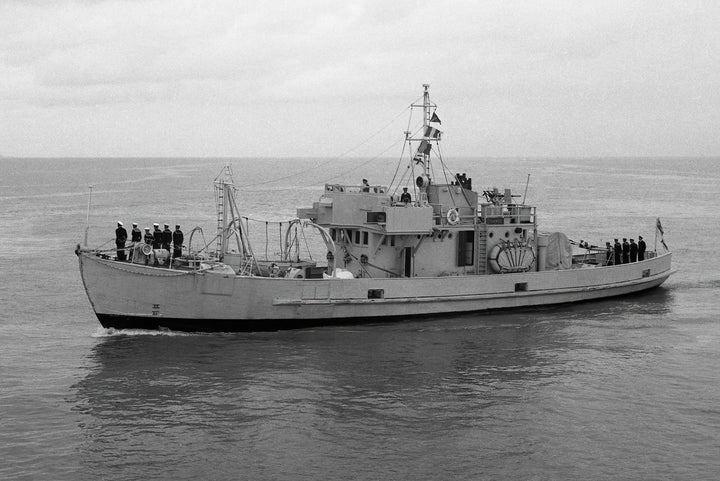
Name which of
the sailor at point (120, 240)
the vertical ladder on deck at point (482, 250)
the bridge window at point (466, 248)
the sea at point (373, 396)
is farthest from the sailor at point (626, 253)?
the sailor at point (120, 240)

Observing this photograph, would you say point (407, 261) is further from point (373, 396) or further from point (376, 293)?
point (373, 396)

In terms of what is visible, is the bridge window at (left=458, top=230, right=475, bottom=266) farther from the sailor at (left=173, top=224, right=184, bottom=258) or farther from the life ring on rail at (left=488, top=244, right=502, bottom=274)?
the sailor at (left=173, top=224, right=184, bottom=258)

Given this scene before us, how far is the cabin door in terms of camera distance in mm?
25938

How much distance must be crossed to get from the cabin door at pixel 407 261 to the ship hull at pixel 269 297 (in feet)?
3.87

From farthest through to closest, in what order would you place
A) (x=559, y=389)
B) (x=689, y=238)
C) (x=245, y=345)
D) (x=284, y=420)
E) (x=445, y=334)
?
(x=689, y=238) < (x=445, y=334) < (x=245, y=345) < (x=559, y=389) < (x=284, y=420)

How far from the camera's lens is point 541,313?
2692 centimetres

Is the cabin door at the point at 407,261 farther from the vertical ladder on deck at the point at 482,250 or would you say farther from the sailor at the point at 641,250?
the sailor at the point at 641,250

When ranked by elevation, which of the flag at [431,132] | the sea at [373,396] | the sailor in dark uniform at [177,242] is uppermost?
the flag at [431,132]

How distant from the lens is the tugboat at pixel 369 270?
73.8ft

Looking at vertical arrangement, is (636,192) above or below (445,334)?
above

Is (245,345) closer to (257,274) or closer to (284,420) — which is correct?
(257,274)

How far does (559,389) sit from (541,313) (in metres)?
8.25

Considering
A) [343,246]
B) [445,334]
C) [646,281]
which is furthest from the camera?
[646,281]

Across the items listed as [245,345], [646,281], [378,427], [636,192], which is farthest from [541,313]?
[636,192]
